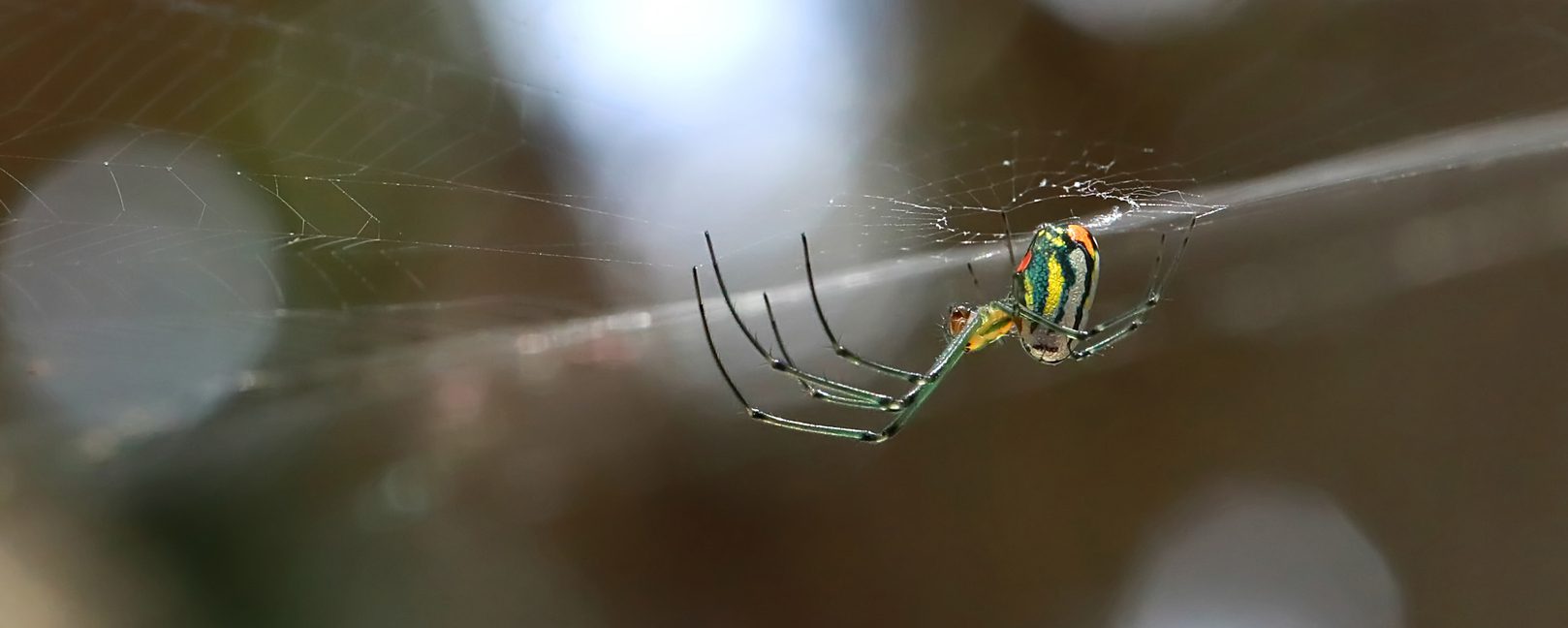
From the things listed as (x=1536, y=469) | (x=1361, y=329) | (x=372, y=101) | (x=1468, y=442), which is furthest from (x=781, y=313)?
(x=1536, y=469)

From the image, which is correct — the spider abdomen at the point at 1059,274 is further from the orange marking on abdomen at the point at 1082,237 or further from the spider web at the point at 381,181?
the spider web at the point at 381,181

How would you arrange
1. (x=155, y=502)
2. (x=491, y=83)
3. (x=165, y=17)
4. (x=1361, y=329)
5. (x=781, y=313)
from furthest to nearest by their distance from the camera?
1. (x=1361, y=329)
2. (x=155, y=502)
3. (x=781, y=313)
4. (x=491, y=83)
5. (x=165, y=17)

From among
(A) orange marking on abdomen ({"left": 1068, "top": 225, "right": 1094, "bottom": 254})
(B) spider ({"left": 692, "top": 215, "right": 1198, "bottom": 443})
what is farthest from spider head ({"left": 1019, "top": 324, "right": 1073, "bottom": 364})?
(A) orange marking on abdomen ({"left": 1068, "top": 225, "right": 1094, "bottom": 254})

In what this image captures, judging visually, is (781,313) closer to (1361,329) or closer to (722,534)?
(722,534)

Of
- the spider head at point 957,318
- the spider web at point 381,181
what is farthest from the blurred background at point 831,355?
the spider head at point 957,318

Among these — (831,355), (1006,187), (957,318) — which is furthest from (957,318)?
(831,355)
